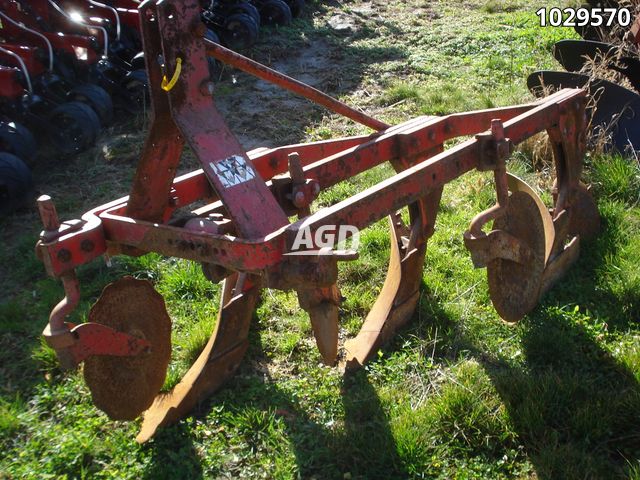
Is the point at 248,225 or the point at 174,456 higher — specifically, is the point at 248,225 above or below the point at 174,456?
above

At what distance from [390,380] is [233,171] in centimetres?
121

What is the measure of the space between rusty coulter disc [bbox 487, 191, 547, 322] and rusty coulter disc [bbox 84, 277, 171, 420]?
4.75ft

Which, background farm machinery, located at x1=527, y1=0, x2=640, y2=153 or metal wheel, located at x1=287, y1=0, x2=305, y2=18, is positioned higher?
metal wheel, located at x1=287, y1=0, x2=305, y2=18

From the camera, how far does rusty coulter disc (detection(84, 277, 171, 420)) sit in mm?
2381

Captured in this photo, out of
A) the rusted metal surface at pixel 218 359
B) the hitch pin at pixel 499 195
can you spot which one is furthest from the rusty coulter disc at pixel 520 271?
the rusted metal surface at pixel 218 359

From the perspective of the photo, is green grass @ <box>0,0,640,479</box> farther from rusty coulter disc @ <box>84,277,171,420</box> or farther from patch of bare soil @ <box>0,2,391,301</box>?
rusty coulter disc @ <box>84,277,171,420</box>

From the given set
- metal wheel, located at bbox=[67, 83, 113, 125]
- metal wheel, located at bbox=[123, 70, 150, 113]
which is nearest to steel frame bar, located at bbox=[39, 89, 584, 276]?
metal wheel, located at bbox=[67, 83, 113, 125]

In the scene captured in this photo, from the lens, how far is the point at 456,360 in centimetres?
292

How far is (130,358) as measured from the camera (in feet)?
8.11

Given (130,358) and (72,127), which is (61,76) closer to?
(72,127)

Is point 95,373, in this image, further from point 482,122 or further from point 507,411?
point 482,122

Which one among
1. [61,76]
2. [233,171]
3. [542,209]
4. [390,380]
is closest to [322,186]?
[233,171]

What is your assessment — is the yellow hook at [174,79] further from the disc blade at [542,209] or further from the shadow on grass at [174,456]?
the disc blade at [542,209]

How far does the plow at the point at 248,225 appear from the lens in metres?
2.11
